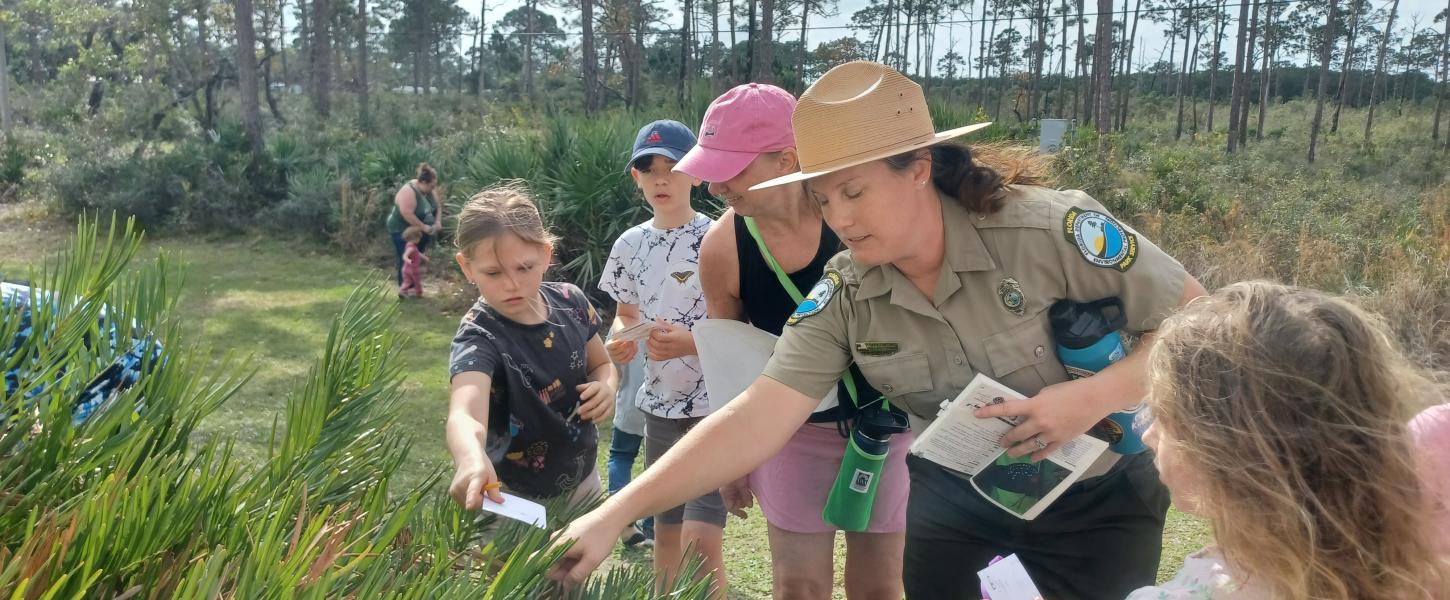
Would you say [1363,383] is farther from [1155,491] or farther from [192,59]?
[192,59]

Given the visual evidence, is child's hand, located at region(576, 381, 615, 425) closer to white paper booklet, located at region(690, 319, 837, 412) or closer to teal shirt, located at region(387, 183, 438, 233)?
white paper booklet, located at region(690, 319, 837, 412)

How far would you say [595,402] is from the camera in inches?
100

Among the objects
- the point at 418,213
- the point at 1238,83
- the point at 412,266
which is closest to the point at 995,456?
the point at 412,266

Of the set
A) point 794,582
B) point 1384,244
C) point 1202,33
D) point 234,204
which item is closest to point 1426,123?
point 1202,33

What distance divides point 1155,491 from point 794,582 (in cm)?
96

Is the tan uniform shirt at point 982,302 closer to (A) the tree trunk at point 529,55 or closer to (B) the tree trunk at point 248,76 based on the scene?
(B) the tree trunk at point 248,76

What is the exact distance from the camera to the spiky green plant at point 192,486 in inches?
23.4

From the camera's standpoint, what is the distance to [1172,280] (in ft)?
6.19

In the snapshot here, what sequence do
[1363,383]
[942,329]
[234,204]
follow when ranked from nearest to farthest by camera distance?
[1363,383] < [942,329] < [234,204]

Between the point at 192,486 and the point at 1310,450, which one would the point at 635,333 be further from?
the point at 192,486

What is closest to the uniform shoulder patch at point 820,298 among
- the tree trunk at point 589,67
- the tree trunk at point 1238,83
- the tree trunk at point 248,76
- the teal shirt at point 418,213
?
the teal shirt at point 418,213

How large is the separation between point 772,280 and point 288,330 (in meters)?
6.49

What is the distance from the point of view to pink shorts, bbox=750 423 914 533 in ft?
8.57

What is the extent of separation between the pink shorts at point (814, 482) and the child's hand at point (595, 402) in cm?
46
